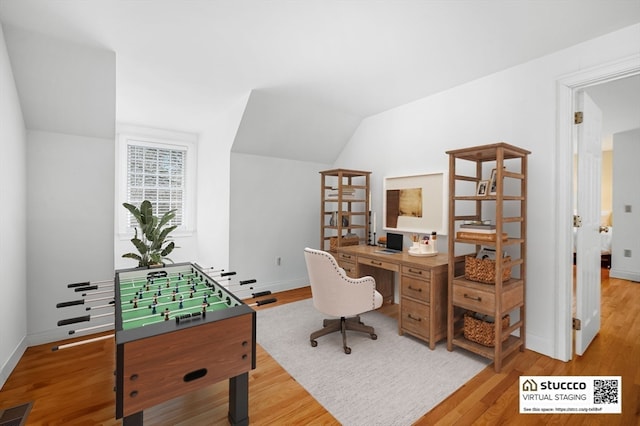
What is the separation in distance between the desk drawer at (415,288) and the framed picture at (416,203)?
0.86 m

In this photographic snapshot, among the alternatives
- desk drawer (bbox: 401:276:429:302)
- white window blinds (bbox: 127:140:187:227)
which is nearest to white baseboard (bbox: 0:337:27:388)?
white window blinds (bbox: 127:140:187:227)

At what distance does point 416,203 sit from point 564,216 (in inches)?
56.1

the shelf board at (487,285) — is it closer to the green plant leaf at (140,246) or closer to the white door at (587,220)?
the white door at (587,220)

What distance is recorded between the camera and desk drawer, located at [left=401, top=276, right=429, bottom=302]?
103 inches

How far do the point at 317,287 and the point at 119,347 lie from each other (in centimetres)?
163

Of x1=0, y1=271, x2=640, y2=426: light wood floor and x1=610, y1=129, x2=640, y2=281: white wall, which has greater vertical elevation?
x1=610, y1=129, x2=640, y2=281: white wall

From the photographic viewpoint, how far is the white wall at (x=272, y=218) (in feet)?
13.4

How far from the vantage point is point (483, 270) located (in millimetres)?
2391

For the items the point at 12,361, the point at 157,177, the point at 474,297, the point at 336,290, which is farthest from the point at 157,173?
the point at 474,297

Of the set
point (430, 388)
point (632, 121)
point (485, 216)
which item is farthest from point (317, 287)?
point (632, 121)

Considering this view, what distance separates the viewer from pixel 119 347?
119 centimetres

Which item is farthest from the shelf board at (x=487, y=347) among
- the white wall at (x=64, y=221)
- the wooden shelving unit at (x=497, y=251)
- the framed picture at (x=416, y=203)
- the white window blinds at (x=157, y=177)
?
the white window blinds at (x=157, y=177)

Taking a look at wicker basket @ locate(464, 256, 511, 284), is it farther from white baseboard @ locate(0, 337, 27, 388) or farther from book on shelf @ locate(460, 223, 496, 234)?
white baseboard @ locate(0, 337, 27, 388)

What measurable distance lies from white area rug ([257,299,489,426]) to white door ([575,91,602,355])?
1063mm
